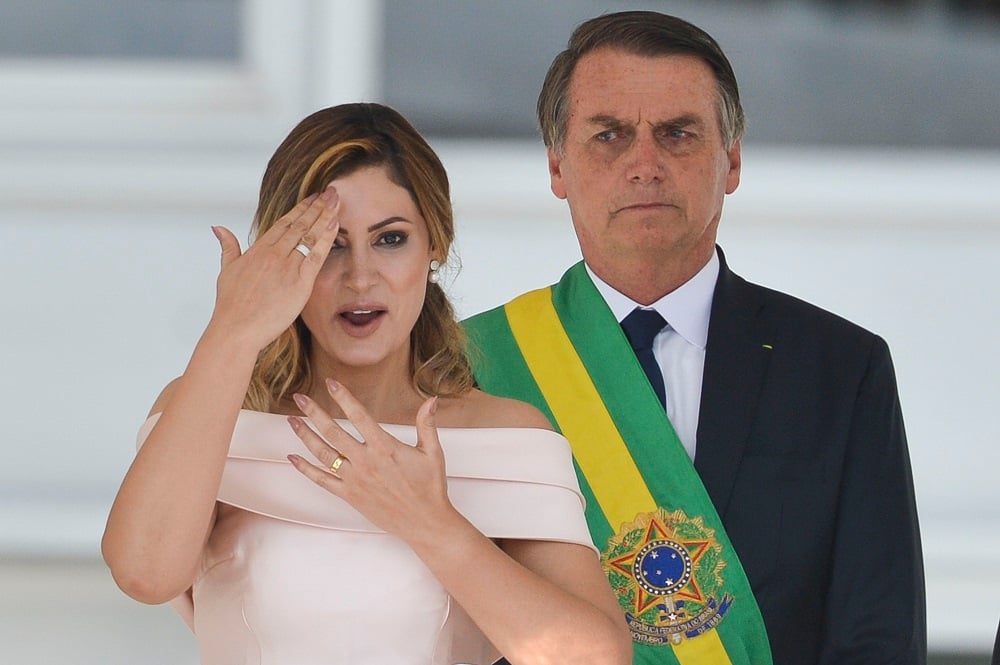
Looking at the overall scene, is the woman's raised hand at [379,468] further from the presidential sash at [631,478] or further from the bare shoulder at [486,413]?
the presidential sash at [631,478]

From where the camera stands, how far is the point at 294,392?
1897 millimetres

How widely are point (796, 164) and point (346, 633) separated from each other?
1780 mm

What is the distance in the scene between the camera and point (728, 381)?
2.14 m

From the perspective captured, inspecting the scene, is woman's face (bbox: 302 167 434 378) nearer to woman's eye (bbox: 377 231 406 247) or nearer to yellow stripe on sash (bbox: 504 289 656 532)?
woman's eye (bbox: 377 231 406 247)

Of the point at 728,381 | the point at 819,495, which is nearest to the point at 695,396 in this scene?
the point at 728,381

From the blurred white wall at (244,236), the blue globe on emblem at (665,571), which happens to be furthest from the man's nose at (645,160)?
the blurred white wall at (244,236)

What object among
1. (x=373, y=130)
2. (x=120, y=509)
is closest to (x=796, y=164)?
(x=373, y=130)

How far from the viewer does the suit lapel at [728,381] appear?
6.88 ft

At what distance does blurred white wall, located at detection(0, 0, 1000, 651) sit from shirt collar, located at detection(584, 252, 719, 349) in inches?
36.1

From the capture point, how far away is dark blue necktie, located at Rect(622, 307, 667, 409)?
7.20ft

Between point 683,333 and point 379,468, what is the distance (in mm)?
714

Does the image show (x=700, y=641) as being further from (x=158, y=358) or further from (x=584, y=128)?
(x=158, y=358)

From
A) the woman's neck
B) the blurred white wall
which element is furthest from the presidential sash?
the blurred white wall

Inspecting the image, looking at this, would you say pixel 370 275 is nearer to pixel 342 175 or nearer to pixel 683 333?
pixel 342 175
